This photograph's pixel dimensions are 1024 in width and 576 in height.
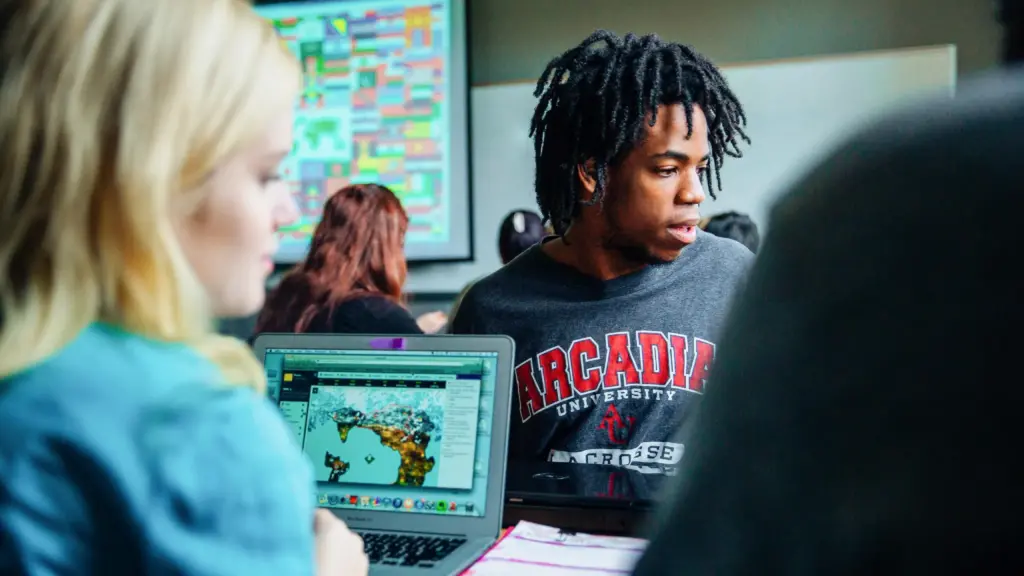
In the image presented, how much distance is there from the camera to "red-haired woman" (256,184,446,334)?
7.17ft

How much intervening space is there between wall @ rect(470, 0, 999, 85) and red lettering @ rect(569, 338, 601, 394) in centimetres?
218

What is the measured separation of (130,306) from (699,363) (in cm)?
101

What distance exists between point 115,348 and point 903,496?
0.46 metres

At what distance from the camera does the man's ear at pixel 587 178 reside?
58.1 inches

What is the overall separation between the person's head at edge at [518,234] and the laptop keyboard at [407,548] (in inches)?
69.8

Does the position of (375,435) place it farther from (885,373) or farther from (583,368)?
(885,373)

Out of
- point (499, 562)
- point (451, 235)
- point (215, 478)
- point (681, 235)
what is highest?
point (451, 235)

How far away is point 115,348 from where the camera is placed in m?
0.52

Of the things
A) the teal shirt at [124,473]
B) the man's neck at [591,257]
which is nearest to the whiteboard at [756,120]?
the man's neck at [591,257]

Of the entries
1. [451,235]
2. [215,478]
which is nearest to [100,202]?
[215,478]

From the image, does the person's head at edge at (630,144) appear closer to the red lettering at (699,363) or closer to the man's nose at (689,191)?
the man's nose at (689,191)

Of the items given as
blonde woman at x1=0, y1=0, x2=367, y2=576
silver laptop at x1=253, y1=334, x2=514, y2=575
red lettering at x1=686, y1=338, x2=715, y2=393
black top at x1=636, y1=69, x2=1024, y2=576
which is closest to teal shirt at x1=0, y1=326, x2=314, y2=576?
blonde woman at x1=0, y1=0, x2=367, y2=576

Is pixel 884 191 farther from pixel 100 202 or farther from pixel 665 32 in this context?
pixel 665 32

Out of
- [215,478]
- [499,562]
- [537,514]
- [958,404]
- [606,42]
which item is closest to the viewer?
[958,404]
